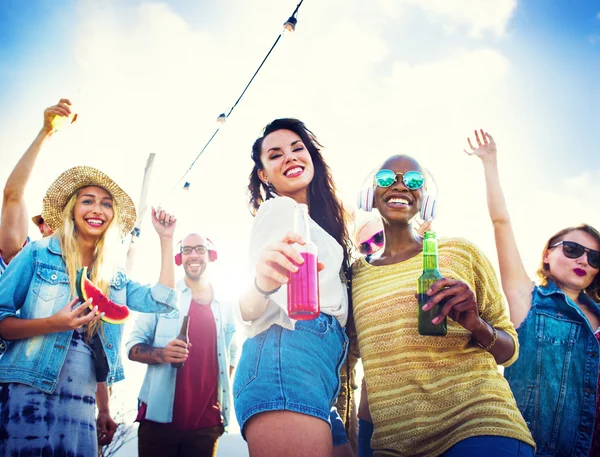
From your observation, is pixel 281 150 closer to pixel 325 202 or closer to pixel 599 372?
pixel 325 202

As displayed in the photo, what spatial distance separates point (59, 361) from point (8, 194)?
1440 millimetres

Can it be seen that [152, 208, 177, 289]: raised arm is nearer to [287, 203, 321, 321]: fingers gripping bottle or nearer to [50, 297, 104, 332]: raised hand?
[50, 297, 104, 332]: raised hand

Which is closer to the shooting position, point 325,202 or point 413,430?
point 413,430

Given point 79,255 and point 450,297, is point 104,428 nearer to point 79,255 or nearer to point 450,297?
point 79,255

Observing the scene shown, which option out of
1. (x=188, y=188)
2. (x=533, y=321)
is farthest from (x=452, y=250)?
(x=188, y=188)

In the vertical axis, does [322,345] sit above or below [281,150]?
below

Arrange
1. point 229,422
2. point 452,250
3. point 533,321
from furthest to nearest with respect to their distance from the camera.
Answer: point 229,422, point 533,321, point 452,250

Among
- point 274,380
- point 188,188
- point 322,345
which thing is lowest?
point 274,380

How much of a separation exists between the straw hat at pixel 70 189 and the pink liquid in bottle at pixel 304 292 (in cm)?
260

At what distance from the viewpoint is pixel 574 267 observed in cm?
406

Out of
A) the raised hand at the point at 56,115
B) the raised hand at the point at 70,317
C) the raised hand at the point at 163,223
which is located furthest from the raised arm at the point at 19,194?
the raised hand at the point at 70,317

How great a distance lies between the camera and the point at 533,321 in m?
3.78

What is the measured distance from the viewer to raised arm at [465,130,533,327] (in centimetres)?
378

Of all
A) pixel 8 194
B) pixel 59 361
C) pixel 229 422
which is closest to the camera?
pixel 59 361
